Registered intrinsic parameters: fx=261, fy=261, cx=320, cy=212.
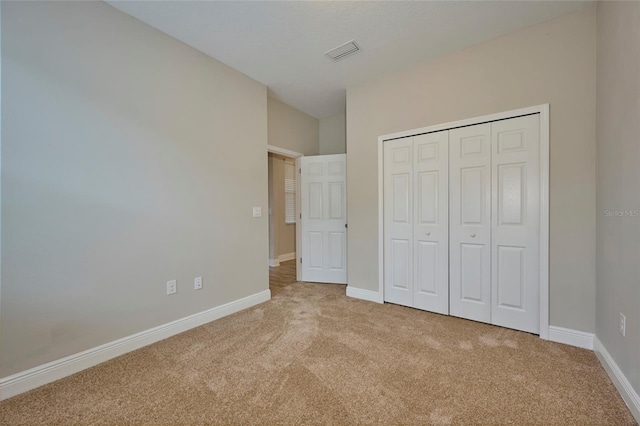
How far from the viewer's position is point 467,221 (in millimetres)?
2604

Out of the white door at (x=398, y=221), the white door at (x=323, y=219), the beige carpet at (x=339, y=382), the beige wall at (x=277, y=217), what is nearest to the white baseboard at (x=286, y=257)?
the beige wall at (x=277, y=217)

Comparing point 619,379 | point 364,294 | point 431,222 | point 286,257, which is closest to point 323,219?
point 364,294

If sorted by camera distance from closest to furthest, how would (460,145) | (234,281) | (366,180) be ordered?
(460,145)
(234,281)
(366,180)

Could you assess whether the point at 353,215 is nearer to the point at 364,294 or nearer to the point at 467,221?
the point at 364,294

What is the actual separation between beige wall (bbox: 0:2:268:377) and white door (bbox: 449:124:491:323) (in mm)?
2361

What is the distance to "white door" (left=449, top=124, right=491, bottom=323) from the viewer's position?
8.20 feet

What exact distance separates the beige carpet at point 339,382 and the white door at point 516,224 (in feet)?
0.75

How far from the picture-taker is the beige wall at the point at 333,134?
4.35 m

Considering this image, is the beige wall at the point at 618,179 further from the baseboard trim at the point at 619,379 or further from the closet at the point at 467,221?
the closet at the point at 467,221

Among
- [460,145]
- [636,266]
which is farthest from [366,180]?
[636,266]

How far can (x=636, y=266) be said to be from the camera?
1.43m

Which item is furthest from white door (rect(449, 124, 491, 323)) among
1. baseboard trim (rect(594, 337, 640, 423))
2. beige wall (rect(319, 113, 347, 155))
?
beige wall (rect(319, 113, 347, 155))

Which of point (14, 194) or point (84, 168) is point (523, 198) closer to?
point (84, 168)

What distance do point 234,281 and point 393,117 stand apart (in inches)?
103
